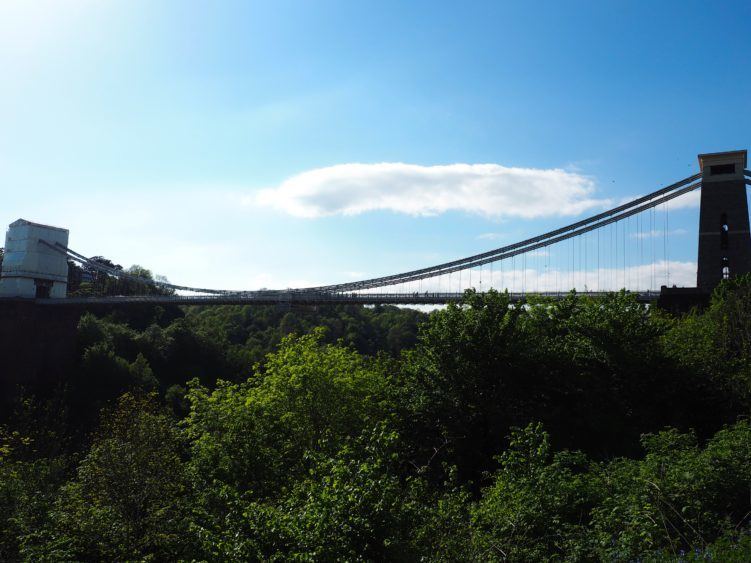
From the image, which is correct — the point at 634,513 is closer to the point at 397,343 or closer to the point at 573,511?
the point at 573,511

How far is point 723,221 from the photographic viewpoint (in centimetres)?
3506

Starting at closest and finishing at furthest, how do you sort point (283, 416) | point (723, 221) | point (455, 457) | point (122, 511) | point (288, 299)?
point (122, 511)
point (455, 457)
point (283, 416)
point (723, 221)
point (288, 299)

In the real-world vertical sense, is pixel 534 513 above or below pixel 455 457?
above

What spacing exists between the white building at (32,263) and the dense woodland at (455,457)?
942 inches

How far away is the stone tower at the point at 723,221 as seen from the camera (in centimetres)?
3434

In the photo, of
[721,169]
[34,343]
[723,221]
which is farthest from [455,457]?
[34,343]

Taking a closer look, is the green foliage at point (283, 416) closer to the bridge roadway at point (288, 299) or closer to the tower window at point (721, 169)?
the bridge roadway at point (288, 299)

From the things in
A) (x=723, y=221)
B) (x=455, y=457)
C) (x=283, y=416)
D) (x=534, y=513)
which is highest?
(x=723, y=221)

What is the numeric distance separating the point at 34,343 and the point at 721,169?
4796 cm

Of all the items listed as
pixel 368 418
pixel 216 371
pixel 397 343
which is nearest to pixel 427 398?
pixel 368 418

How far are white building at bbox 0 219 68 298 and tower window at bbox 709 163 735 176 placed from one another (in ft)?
158

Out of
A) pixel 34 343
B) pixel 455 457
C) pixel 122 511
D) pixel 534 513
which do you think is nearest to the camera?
pixel 534 513

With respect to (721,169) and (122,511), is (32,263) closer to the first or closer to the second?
(122,511)

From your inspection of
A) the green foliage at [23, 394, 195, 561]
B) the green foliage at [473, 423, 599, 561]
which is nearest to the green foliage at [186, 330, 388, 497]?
the green foliage at [23, 394, 195, 561]
